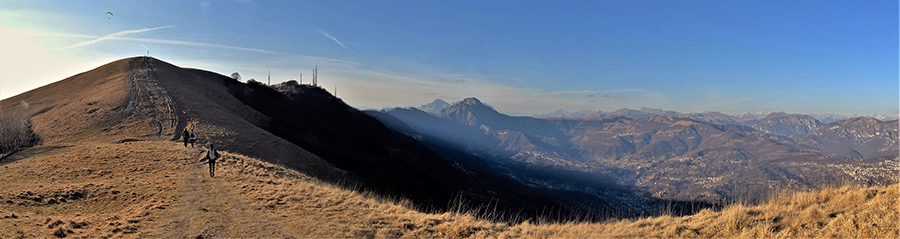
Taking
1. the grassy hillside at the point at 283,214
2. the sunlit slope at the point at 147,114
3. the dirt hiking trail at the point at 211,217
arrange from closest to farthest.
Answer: the grassy hillside at the point at 283,214 < the dirt hiking trail at the point at 211,217 < the sunlit slope at the point at 147,114

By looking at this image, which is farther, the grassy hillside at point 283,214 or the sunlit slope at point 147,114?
the sunlit slope at point 147,114

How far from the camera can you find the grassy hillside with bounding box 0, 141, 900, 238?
31.0ft

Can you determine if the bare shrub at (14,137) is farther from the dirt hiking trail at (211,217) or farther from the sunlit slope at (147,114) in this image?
the dirt hiking trail at (211,217)

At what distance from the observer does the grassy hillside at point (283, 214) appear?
31.0ft

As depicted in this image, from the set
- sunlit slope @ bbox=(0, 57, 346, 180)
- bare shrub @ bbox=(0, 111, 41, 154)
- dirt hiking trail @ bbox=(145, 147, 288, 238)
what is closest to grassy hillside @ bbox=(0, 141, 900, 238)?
dirt hiking trail @ bbox=(145, 147, 288, 238)

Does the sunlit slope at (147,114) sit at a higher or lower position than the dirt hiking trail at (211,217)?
higher

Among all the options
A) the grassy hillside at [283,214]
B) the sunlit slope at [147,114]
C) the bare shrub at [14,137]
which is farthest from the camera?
the sunlit slope at [147,114]

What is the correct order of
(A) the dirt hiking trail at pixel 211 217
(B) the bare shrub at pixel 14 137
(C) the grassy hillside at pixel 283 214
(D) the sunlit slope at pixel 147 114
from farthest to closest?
(D) the sunlit slope at pixel 147 114, (B) the bare shrub at pixel 14 137, (A) the dirt hiking trail at pixel 211 217, (C) the grassy hillside at pixel 283 214

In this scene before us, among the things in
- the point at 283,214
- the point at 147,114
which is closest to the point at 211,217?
the point at 283,214

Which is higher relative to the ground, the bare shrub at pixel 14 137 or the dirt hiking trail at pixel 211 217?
the bare shrub at pixel 14 137

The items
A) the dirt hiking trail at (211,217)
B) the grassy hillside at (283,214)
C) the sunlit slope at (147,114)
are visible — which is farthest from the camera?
the sunlit slope at (147,114)

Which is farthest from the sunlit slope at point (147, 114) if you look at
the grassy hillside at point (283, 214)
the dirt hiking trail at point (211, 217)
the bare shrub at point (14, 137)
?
the dirt hiking trail at point (211, 217)

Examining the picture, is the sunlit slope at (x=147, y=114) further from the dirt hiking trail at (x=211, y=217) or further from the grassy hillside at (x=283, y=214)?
the dirt hiking trail at (x=211, y=217)

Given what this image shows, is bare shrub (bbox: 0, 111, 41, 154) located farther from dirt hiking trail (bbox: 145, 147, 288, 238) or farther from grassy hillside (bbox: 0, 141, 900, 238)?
dirt hiking trail (bbox: 145, 147, 288, 238)
